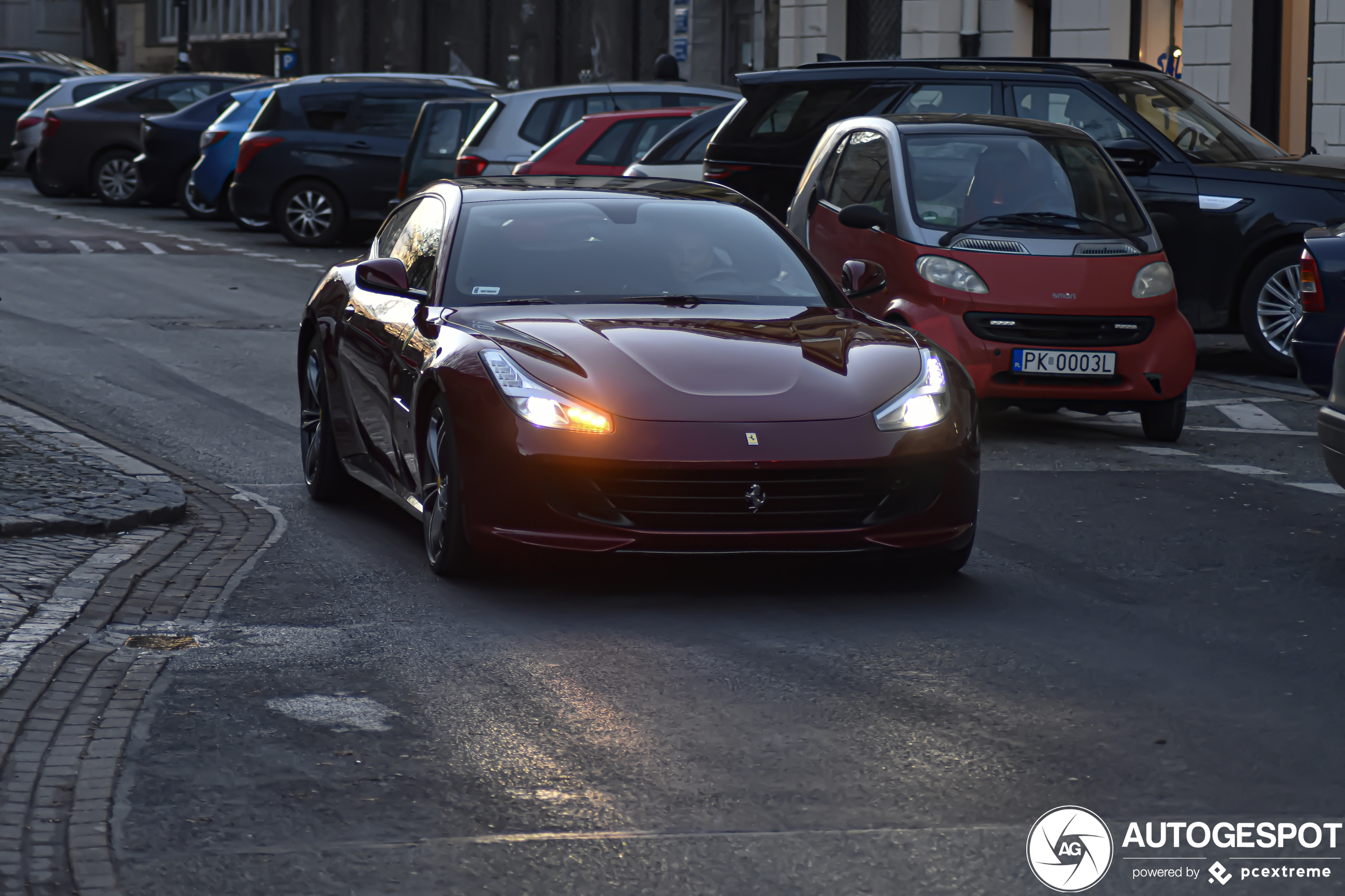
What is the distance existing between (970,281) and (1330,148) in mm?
13945

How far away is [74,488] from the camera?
8617mm

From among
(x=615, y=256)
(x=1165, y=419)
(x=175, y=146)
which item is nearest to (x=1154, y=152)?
(x=1165, y=419)

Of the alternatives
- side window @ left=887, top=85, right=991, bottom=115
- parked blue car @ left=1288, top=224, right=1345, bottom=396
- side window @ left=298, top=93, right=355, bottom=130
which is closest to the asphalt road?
parked blue car @ left=1288, top=224, right=1345, bottom=396

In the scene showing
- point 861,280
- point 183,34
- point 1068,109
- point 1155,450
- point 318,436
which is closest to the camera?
point 861,280

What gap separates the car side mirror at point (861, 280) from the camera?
8297mm

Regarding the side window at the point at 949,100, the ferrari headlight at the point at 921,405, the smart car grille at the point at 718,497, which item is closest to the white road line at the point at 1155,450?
the ferrari headlight at the point at 921,405

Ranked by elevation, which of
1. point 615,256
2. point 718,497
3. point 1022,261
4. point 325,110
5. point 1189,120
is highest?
point 325,110

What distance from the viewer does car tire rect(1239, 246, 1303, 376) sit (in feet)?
45.4

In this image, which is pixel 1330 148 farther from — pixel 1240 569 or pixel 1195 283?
pixel 1240 569

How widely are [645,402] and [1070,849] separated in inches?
109

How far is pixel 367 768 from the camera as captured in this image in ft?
16.4

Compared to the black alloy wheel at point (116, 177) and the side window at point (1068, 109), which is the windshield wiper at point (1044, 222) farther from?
the black alloy wheel at point (116, 177)

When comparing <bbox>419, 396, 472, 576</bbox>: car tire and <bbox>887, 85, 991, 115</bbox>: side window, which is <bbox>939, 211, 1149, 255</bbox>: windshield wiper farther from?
<bbox>419, 396, 472, 576</bbox>: car tire

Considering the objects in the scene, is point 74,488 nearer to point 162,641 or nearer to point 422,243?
point 422,243
